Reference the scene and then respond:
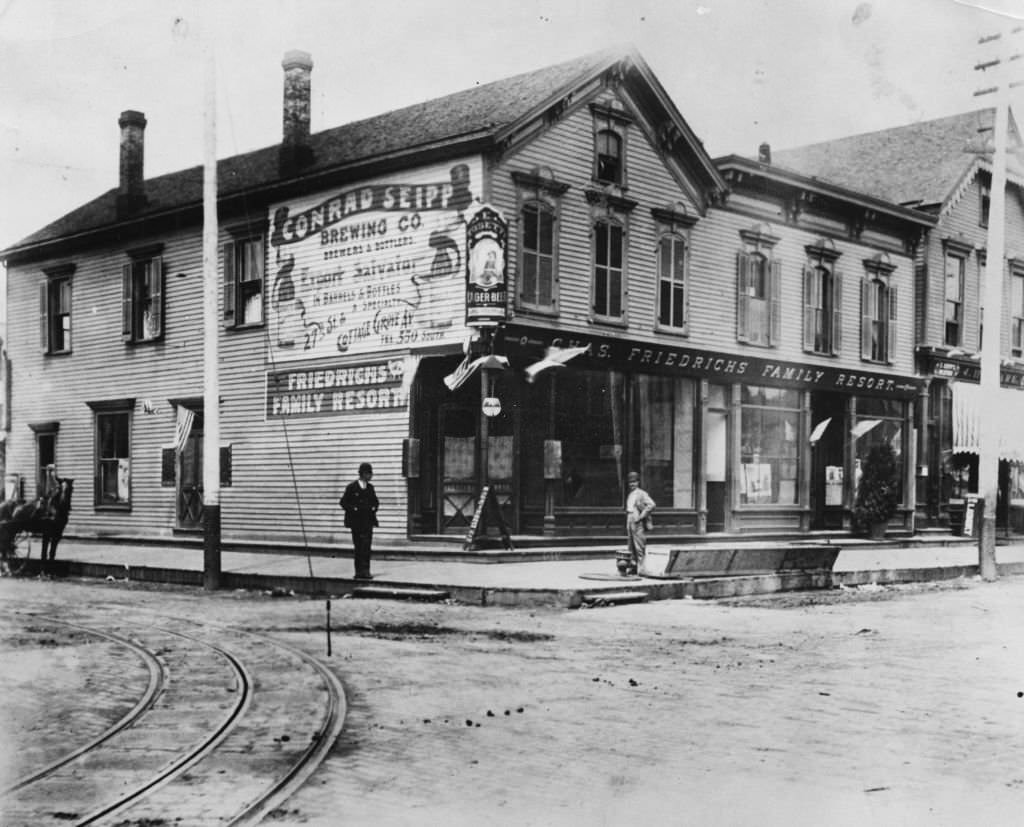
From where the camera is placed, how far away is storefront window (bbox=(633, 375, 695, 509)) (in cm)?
2308

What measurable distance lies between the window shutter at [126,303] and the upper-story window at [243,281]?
410 centimetres

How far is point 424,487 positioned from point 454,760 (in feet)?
48.2

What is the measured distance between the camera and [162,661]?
10133 mm

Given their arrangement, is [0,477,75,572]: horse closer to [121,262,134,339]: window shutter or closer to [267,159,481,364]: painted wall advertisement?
[267,159,481,364]: painted wall advertisement

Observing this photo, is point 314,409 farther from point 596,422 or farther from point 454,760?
point 454,760

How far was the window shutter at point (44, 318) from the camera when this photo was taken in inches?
1100

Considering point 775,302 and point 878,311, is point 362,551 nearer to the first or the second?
point 775,302

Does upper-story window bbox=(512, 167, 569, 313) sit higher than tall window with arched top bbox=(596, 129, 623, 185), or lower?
lower

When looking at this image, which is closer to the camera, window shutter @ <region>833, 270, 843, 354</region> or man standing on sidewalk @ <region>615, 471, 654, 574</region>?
man standing on sidewalk @ <region>615, 471, 654, 574</region>

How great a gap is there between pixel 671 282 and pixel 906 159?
9123 mm

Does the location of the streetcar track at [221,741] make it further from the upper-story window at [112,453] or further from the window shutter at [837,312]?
the window shutter at [837,312]

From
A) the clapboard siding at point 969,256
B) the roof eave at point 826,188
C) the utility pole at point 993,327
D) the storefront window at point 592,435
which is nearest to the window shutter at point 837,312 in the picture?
the roof eave at point 826,188

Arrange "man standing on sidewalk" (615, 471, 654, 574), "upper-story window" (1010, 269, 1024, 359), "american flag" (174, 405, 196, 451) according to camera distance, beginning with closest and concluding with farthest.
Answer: "man standing on sidewalk" (615, 471, 654, 574), "american flag" (174, 405, 196, 451), "upper-story window" (1010, 269, 1024, 359)

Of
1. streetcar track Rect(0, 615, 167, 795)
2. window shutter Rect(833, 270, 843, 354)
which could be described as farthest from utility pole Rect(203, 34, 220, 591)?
window shutter Rect(833, 270, 843, 354)
